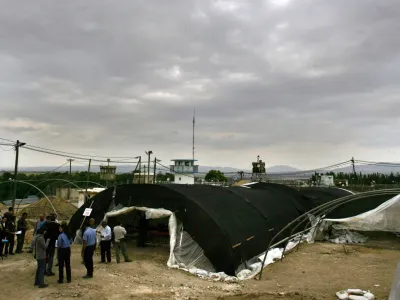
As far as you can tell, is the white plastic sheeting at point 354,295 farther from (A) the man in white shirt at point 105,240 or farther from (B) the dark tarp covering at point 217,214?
(A) the man in white shirt at point 105,240

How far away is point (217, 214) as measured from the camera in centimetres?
1305

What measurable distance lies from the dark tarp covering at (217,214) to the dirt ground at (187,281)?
112 centimetres

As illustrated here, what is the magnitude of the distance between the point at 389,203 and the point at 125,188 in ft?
42.5

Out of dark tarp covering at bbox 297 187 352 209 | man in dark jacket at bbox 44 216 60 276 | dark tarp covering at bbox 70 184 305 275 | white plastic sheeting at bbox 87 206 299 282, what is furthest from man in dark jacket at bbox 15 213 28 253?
dark tarp covering at bbox 297 187 352 209

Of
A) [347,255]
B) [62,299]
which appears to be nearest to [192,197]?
[62,299]

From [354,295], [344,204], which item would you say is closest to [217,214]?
[354,295]

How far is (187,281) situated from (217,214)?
3.08 m

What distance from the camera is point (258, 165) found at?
41.0 m

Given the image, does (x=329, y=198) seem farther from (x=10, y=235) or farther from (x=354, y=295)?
(x=10, y=235)

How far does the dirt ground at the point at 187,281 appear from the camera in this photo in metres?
9.24

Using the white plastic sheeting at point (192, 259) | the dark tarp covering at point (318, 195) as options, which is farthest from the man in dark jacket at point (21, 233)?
the dark tarp covering at point (318, 195)

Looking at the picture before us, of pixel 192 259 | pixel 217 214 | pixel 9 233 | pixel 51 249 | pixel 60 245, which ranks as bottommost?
pixel 192 259

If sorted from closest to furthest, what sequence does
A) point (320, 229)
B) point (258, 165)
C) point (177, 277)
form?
point (177, 277) → point (320, 229) → point (258, 165)

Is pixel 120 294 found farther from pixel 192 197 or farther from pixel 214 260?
pixel 192 197
